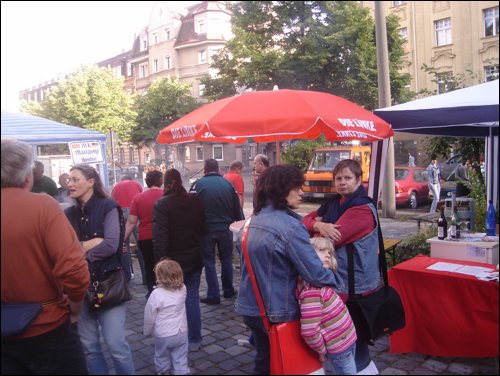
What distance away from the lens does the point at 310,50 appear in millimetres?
22922

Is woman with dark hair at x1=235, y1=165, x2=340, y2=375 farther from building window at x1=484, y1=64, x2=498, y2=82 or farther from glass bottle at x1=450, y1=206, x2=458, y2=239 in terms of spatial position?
building window at x1=484, y1=64, x2=498, y2=82

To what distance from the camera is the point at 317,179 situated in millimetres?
17484

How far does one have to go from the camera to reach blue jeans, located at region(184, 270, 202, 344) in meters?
4.28

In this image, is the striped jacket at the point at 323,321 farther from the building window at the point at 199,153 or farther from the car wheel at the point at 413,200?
the building window at the point at 199,153

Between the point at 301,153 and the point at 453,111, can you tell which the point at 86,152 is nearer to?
the point at 453,111

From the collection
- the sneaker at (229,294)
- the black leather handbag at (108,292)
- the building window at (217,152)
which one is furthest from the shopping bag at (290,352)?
the building window at (217,152)

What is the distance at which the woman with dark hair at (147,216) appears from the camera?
544cm

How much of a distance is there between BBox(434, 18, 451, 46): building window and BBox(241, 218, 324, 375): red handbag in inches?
201

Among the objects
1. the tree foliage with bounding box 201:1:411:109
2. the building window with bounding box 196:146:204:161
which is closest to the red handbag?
the tree foliage with bounding box 201:1:411:109

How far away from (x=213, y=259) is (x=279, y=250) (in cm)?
321

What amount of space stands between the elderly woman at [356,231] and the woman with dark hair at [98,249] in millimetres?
1417

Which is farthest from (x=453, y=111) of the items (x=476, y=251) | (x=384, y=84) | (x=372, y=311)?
(x=384, y=84)

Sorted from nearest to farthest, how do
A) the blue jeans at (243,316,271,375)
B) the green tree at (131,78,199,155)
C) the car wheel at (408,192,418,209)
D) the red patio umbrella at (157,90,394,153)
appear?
the blue jeans at (243,316,271,375) < the red patio umbrella at (157,90,394,153) < the car wheel at (408,192,418,209) < the green tree at (131,78,199,155)

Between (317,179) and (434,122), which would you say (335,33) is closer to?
(317,179)
